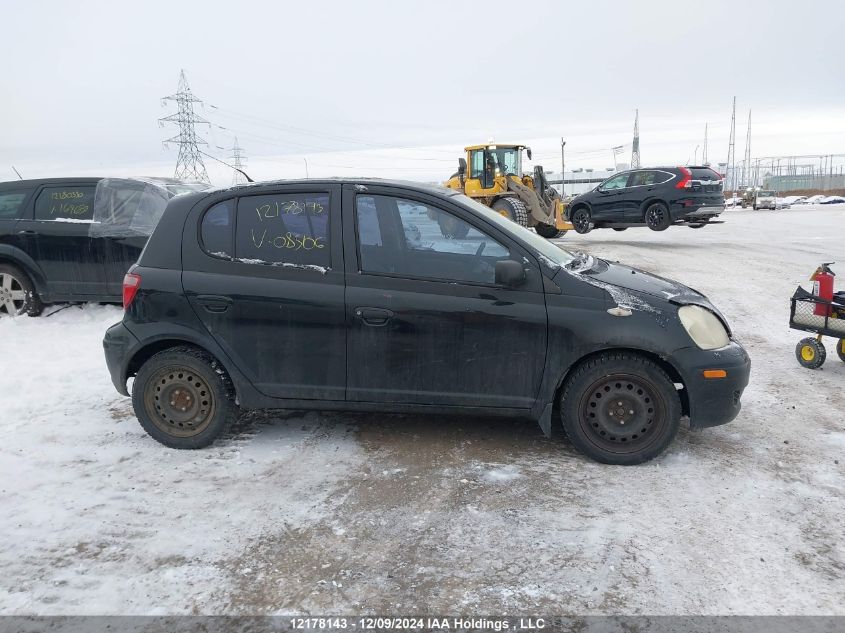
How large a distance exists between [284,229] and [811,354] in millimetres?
4789

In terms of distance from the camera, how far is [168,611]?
8.55 ft

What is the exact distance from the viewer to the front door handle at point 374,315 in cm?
392

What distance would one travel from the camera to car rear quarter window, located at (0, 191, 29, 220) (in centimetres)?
802

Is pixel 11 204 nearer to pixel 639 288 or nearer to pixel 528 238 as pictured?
pixel 528 238

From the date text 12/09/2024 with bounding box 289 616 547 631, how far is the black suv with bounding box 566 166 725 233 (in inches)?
592

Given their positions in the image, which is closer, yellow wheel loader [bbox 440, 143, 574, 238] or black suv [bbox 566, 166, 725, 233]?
black suv [bbox 566, 166, 725, 233]

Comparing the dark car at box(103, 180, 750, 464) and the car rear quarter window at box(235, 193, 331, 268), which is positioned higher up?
the car rear quarter window at box(235, 193, 331, 268)

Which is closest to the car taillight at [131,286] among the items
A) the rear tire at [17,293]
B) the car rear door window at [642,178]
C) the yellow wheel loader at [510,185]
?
the rear tire at [17,293]

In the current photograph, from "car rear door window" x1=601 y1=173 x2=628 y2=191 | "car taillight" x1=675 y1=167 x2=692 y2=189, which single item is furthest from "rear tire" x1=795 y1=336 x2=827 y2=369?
"car rear door window" x1=601 y1=173 x2=628 y2=191

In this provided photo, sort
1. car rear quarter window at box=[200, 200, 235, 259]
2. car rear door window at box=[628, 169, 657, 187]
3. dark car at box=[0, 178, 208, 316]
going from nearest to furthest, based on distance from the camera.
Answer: car rear quarter window at box=[200, 200, 235, 259] < dark car at box=[0, 178, 208, 316] < car rear door window at box=[628, 169, 657, 187]

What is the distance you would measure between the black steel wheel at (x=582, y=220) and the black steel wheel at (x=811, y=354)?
12230 millimetres

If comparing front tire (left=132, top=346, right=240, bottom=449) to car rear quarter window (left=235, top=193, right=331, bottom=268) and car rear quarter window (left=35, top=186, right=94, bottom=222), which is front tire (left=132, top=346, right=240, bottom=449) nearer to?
car rear quarter window (left=235, top=193, right=331, bottom=268)

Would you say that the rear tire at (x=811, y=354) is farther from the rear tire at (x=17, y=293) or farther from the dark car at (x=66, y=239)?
the rear tire at (x=17, y=293)

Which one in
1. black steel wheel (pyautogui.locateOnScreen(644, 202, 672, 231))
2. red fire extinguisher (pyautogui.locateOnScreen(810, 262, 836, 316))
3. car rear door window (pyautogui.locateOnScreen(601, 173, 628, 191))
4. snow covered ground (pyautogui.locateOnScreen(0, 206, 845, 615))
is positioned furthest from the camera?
car rear door window (pyautogui.locateOnScreen(601, 173, 628, 191))
